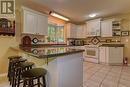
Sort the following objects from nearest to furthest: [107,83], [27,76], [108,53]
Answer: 1. [27,76]
2. [107,83]
3. [108,53]

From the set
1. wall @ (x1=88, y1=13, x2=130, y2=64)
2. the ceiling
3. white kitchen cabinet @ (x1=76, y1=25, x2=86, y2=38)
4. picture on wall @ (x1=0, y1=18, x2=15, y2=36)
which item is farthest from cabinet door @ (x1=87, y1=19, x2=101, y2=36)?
picture on wall @ (x1=0, y1=18, x2=15, y2=36)

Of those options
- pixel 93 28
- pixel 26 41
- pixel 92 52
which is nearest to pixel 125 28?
pixel 93 28

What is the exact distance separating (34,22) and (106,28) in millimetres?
3719

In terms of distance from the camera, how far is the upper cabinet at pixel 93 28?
21.5 ft

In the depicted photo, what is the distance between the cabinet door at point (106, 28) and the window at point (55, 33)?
89.6 inches

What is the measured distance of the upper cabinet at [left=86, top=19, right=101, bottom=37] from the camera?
259 inches

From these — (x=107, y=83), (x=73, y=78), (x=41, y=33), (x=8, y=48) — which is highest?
(x=41, y=33)

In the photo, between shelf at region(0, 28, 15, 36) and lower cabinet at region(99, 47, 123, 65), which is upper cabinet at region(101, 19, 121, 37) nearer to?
lower cabinet at region(99, 47, 123, 65)

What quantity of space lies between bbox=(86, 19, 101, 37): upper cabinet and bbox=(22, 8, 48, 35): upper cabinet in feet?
9.94

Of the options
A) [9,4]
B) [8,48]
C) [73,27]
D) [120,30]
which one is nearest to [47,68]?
[8,48]

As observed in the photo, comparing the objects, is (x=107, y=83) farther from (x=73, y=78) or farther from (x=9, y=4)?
(x=9, y=4)

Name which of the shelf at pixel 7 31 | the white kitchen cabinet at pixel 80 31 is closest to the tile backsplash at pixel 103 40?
the white kitchen cabinet at pixel 80 31

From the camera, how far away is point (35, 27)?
448 cm

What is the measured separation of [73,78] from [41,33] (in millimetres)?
2918
